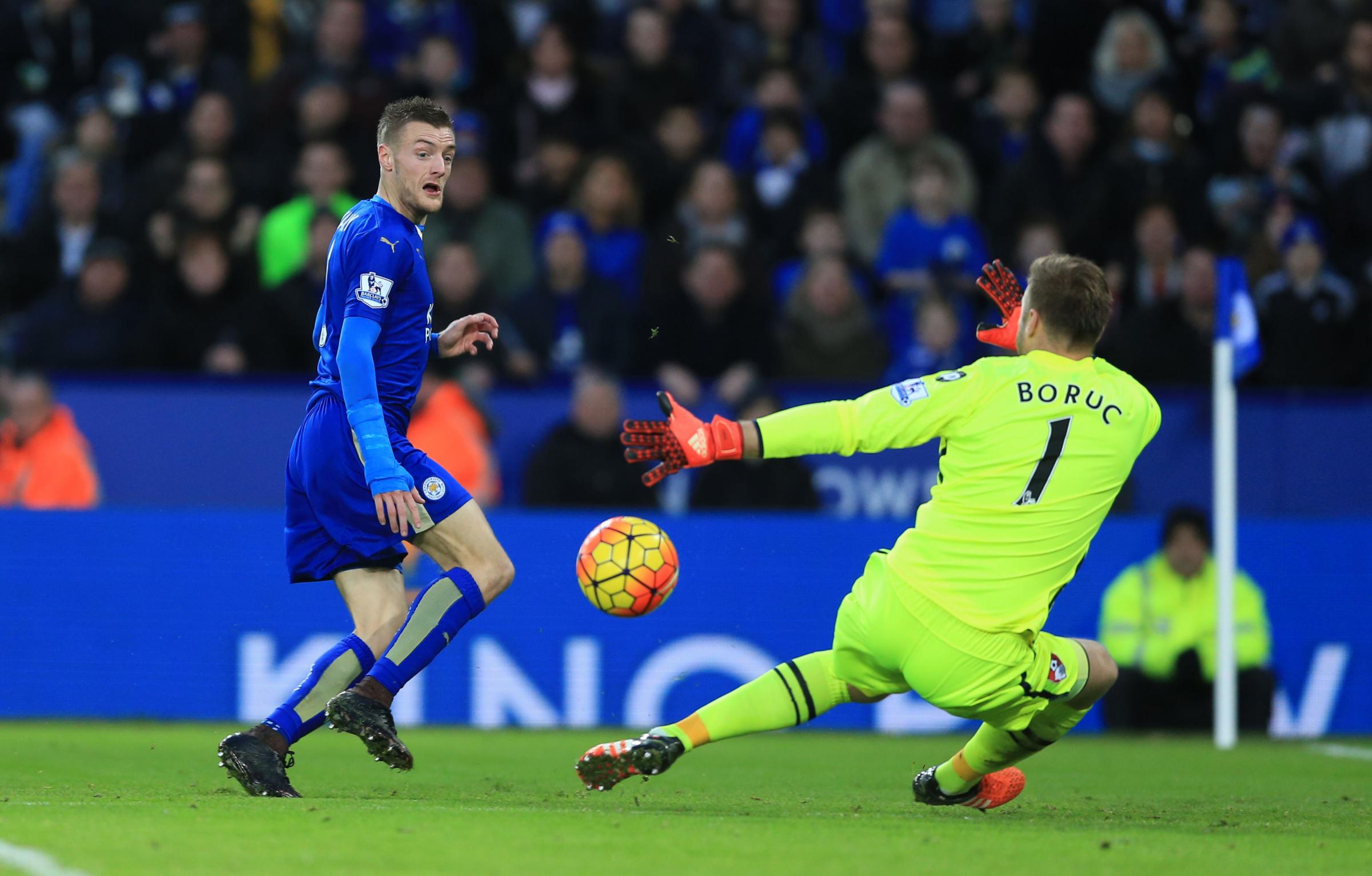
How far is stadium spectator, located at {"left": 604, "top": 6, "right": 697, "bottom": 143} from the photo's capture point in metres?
13.9

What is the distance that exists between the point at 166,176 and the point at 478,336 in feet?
22.9

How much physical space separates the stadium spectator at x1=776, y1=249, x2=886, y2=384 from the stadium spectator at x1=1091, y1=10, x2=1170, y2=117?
11.1 ft

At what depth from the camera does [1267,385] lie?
41.2 feet

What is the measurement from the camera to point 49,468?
11.6m

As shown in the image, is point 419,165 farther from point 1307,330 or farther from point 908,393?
point 1307,330

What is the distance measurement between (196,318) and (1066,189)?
621cm

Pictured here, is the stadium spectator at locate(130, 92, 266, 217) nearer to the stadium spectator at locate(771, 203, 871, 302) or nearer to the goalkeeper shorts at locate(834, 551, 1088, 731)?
the stadium spectator at locate(771, 203, 871, 302)

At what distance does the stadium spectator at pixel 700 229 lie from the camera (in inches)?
492

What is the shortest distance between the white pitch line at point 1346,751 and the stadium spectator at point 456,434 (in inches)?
201

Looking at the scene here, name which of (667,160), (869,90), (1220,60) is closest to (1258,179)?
(1220,60)

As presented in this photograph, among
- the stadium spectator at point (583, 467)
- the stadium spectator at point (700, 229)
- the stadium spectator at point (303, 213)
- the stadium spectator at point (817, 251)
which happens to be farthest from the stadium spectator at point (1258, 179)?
the stadium spectator at point (303, 213)

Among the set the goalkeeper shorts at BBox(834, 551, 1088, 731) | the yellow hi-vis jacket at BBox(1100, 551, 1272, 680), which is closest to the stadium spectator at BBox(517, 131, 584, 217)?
the yellow hi-vis jacket at BBox(1100, 551, 1272, 680)

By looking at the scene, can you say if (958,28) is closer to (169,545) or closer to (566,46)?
(566,46)

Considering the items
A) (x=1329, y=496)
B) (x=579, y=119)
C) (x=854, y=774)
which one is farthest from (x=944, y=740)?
(x=579, y=119)
